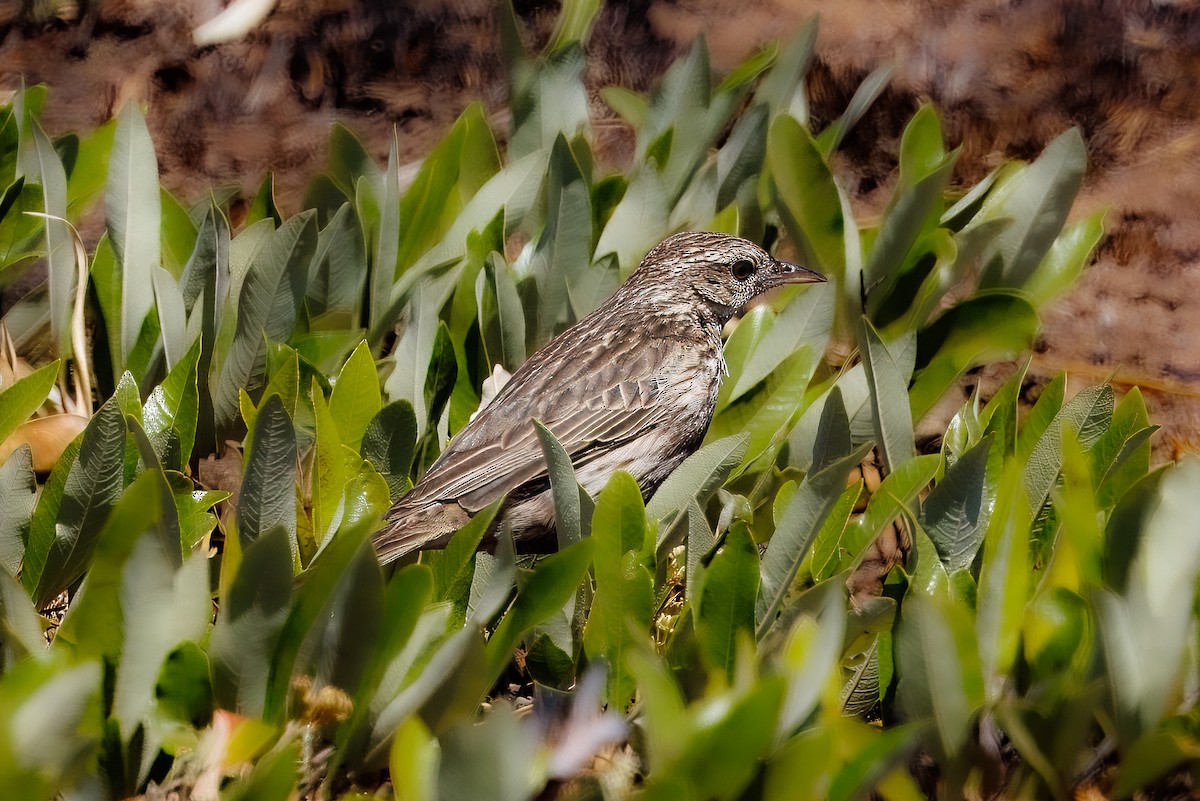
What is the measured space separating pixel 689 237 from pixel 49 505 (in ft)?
7.91

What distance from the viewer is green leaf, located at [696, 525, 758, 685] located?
263 centimetres

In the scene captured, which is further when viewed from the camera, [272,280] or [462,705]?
[272,280]

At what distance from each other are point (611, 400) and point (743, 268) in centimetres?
72

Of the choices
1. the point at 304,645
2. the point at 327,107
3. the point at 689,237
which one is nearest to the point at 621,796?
the point at 304,645

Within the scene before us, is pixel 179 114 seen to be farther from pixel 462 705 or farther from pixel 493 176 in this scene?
pixel 462 705

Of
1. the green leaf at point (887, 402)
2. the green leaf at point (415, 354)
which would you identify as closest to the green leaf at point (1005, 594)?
the green leaf at point (887, 402)

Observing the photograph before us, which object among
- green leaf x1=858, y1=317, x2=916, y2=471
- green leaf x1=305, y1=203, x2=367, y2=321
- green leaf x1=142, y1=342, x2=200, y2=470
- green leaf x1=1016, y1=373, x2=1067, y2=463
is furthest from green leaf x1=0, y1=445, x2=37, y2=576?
green leaf x1=1016, y1=373, x2=1067, y2=463

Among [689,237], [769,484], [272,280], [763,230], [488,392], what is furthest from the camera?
[763,230]

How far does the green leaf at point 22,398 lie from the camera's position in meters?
3.24

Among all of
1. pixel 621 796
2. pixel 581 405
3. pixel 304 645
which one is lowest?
pixel 581 405

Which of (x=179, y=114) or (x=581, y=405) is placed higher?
(x=179, y=114)

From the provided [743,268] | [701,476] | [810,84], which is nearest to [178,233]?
[743,268]

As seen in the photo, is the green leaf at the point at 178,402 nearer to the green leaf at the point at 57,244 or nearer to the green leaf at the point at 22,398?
the green leaf at the point at 22,398

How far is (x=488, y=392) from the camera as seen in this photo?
4258mm
